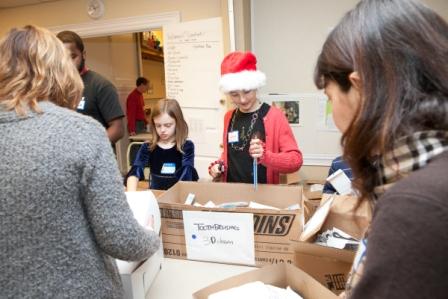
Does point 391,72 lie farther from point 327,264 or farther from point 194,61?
point 194,61

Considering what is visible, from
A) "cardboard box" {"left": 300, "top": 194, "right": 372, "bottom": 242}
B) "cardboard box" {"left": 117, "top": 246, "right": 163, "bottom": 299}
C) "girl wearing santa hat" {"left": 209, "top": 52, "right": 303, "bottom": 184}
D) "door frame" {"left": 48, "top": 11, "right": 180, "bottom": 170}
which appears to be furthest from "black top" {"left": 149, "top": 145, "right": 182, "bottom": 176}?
"door frame" {"left": 48, "top": 11, "right": 180, "bottom": 170}

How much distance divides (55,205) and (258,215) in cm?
60

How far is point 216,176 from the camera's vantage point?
5.83ft

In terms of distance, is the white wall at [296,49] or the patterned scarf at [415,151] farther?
the white wall at [296,49]

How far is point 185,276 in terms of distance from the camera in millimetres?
1100

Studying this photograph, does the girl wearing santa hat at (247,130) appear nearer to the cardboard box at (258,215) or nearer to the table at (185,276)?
the cardboard box at (258,215)

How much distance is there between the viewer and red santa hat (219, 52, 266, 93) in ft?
5.91

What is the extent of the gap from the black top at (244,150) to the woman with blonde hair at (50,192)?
103 cm

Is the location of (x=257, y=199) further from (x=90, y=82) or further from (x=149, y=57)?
(x=149, y=57)

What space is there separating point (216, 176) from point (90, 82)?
0.98 m

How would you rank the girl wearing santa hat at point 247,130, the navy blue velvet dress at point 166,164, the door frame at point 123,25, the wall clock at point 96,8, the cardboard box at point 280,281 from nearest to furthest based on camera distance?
the cardboard box at point 280,281 < the girl wearing santa hat at point 247,130 < the navy blue velvet dress at point 166,164 < the door frame at point 123,25 < the wall clock at point 96,8

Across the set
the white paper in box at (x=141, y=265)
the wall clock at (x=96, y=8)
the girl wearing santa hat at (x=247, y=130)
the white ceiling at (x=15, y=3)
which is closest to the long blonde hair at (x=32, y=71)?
the white paper in box at (x=141, y=265)

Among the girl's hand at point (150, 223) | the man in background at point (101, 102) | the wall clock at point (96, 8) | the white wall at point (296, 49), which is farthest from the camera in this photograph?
the wall clock at point (96, 8)

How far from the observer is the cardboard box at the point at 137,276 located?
94cm
